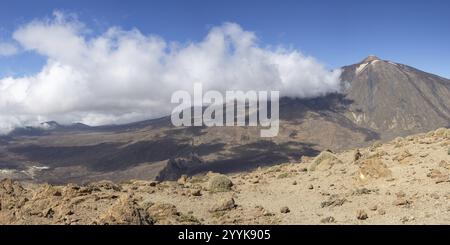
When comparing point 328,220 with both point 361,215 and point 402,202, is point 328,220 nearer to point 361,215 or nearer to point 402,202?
point 361,215

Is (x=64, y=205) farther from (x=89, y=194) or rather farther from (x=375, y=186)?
(x=375, y=186)

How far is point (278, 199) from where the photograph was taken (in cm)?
2756

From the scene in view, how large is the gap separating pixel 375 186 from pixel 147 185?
46.9ft

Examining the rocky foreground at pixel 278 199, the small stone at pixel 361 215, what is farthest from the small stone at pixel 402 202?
the small stone at pixel 361 215

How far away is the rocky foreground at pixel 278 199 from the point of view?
64.2 feet

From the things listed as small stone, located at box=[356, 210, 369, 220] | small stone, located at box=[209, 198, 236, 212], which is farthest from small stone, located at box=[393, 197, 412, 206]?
small stone, located at box=[209, 198, 236, 212]

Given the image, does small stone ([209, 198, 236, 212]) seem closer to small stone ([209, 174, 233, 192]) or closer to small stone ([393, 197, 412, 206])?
small stone ([209, 174, 233, 192])

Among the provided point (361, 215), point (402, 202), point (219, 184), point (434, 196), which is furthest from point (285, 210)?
point (219, 184)

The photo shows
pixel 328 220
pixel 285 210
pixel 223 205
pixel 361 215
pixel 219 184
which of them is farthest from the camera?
pixel 219 184

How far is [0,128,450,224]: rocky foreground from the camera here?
19.6m

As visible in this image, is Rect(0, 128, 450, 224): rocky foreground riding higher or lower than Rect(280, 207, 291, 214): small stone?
higher

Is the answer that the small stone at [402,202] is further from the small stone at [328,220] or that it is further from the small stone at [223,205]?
the small stone at [223,205]

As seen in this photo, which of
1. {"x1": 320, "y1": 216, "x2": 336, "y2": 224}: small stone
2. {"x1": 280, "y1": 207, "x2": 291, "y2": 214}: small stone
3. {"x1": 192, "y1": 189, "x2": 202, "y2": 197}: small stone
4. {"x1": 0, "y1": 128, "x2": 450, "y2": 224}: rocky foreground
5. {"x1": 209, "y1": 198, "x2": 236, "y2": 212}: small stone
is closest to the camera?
{"x1": 0, "y1": 128, "x2": 450, "y2": 224}: rocky foreground
